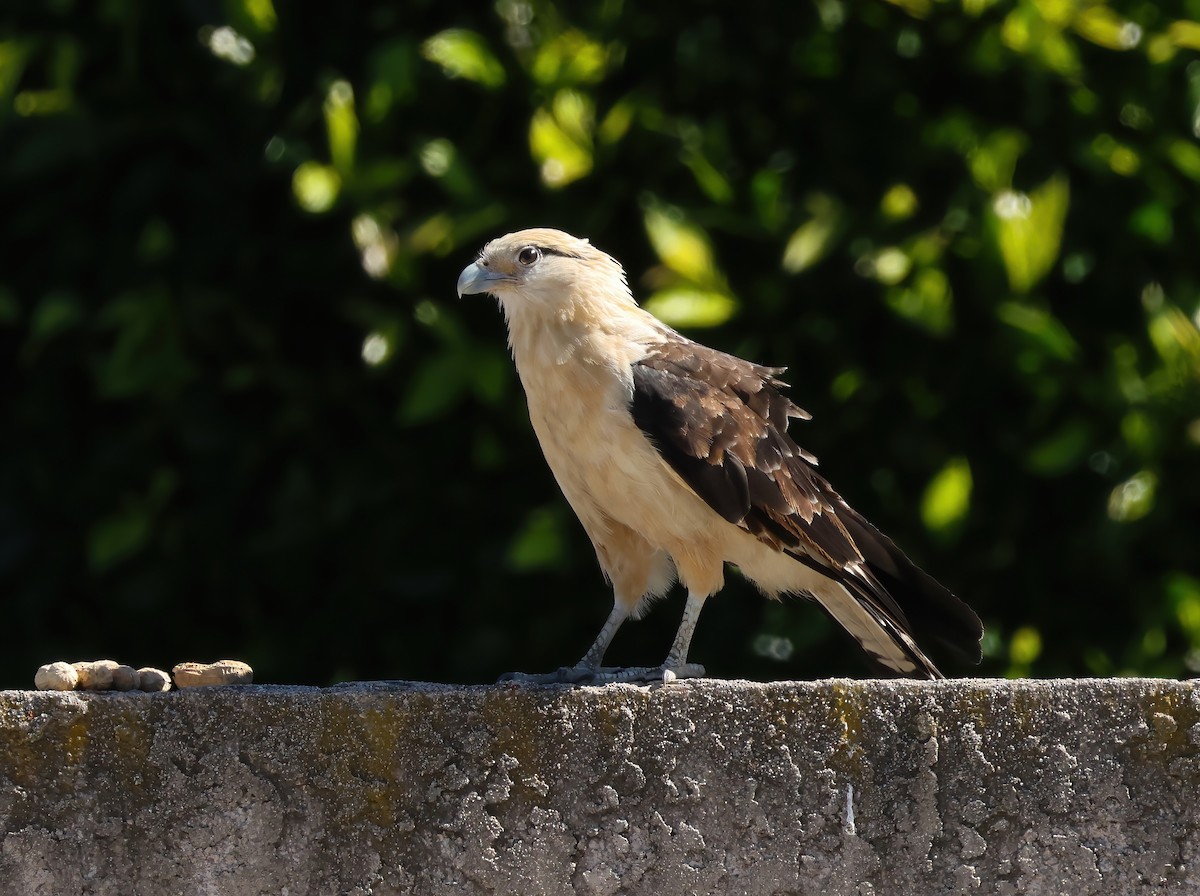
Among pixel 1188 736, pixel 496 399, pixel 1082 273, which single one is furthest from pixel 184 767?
pixel 1082 273

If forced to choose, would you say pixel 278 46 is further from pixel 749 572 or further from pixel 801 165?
pixel 749 572

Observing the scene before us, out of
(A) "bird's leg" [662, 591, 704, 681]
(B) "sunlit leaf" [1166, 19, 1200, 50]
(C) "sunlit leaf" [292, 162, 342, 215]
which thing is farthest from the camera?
(B) "sunlit leaf" [1166, 19, 1200, 50]

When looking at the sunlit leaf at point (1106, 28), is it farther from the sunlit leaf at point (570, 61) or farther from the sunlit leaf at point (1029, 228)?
the sunlit leaf at point (570, 61)

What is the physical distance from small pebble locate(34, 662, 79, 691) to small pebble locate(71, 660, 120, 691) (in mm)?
17

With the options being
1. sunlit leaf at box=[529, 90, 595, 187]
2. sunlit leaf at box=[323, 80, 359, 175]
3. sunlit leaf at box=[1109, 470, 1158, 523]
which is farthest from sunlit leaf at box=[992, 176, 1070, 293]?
sunlit leaf at box=[323, 80, 359, 175]

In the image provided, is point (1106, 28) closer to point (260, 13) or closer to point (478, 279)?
point (478, 279)

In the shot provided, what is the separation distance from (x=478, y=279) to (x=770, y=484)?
33.5 inches

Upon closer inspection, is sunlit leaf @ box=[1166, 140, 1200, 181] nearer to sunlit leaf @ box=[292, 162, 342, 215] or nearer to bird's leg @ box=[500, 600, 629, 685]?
bird's leg @ box=[500, 600, 629, 685]

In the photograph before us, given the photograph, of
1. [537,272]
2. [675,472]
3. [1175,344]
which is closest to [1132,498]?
[1175,344]

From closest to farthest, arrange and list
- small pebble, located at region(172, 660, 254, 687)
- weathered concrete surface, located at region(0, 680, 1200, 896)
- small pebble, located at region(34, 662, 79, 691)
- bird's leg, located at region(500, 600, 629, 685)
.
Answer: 1. weathered concrete surface, located at region(0, 680, 1200, 896)
2. small pebble, located at region(34, 662, 79, 691)
3. small pebble, located at region(172, 660, 254, 687)
4. bird's leg, located at region(500, 600, 629, 685)

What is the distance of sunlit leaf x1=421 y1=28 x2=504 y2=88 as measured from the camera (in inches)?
143

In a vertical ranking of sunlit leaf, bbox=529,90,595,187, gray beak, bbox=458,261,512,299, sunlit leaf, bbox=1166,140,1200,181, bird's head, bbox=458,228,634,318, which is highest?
sunlit leaf, bbox=1166,140,1200,181

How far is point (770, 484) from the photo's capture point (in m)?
3.37

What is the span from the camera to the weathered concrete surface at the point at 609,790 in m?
2.36
